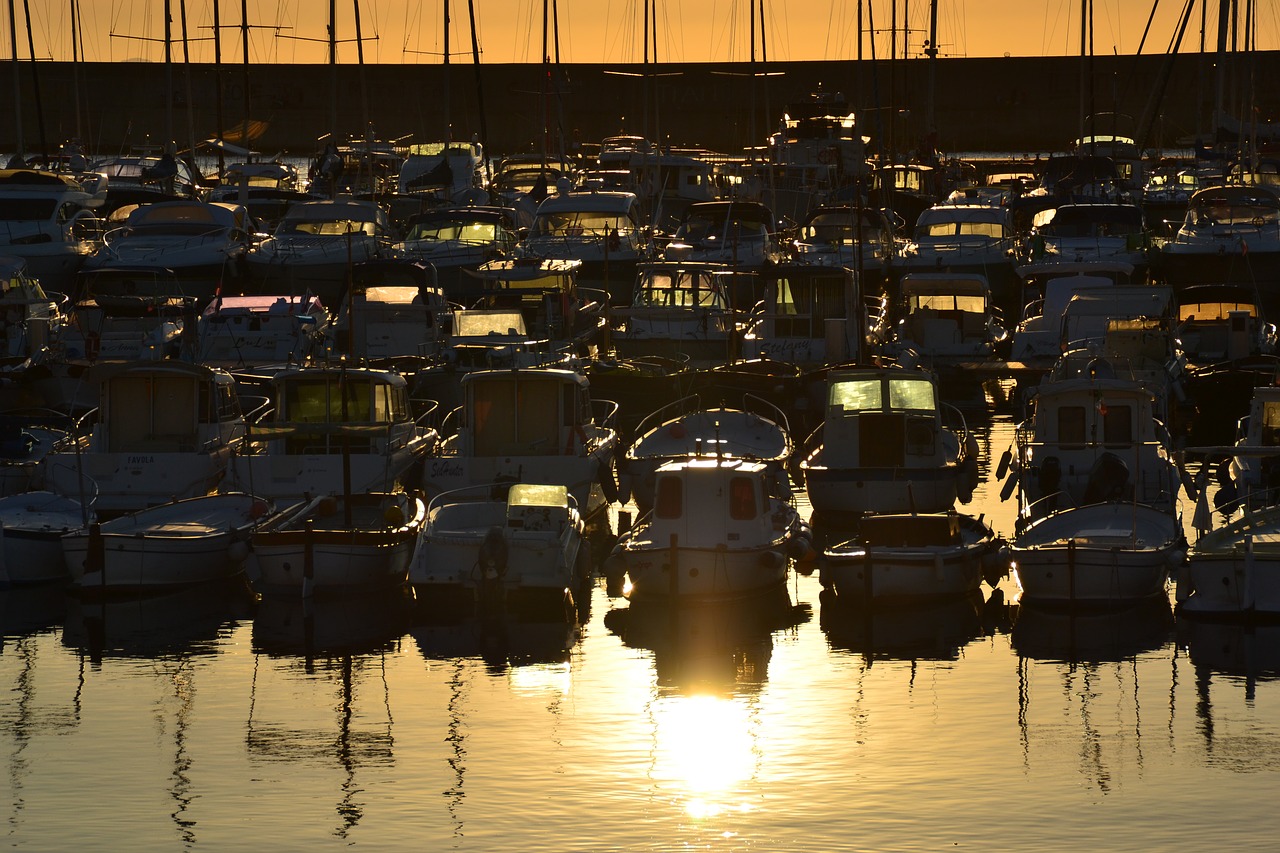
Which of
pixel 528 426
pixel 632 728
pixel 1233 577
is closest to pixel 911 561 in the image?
pixel 1233 577

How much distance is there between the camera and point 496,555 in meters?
24.7

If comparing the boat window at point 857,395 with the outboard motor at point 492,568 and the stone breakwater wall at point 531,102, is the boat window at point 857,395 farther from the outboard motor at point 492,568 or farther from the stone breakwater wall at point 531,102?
the stone breakwater wall at point 531,102

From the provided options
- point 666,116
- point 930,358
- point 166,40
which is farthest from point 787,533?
point 666,116

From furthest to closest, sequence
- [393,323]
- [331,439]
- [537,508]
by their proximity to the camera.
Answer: [393,323], [331,439], [537,508]

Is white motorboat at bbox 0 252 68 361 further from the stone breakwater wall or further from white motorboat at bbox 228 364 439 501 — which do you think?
the stone breakwater wall

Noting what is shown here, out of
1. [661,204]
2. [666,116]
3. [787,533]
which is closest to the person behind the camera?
[787,533]

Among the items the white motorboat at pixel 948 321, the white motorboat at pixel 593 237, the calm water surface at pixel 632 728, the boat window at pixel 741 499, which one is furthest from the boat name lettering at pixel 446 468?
the white motorboat at pixel 593 237

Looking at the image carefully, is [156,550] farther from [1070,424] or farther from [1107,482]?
[1070,424]

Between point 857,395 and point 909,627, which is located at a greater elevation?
point 857,395

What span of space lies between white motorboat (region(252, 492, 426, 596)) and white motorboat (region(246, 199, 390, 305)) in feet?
67.4

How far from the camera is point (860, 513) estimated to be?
95.5ft

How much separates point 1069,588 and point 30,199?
31274 mm

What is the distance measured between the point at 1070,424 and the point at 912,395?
2234 millimetres

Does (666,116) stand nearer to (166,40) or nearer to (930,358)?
(166,40)
